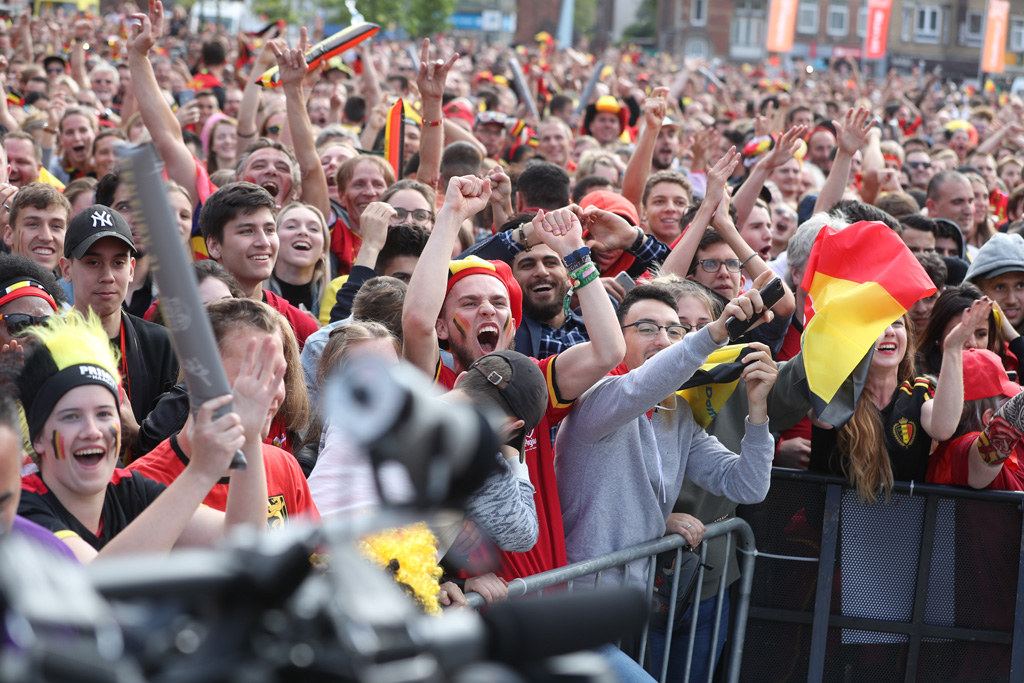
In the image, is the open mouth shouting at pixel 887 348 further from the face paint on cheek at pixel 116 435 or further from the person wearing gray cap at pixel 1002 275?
the face paint on cheek at pixel 116 435

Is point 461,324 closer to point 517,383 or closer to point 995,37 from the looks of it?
point 517,383

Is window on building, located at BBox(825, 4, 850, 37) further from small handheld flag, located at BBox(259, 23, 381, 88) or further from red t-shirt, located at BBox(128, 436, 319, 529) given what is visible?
red t-shirt, located at BBox(128, 436, 319, 529)

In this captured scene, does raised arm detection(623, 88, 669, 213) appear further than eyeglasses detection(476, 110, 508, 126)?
No

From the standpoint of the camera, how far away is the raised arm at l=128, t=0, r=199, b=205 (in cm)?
553

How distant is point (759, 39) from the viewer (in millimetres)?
69438

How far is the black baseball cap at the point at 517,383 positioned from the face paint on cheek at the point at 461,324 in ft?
2.33

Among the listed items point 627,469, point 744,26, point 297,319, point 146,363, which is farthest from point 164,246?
point 744,26

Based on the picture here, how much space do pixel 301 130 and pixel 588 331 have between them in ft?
9.91

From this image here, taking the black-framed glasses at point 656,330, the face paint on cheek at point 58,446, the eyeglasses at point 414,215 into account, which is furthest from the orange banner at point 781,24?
the face paint on cheek at point 58,446

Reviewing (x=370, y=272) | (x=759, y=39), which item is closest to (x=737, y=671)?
(x=370, y=272)

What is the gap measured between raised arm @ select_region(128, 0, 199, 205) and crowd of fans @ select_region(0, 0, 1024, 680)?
16 millimetres

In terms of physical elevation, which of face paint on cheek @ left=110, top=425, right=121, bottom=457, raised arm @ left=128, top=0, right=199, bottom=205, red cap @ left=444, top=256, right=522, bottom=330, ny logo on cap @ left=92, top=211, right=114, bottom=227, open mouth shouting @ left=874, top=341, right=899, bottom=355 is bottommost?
open mouth shouting @ left=874, top=341, right=899, bottom=355

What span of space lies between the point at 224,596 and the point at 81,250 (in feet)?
10.9

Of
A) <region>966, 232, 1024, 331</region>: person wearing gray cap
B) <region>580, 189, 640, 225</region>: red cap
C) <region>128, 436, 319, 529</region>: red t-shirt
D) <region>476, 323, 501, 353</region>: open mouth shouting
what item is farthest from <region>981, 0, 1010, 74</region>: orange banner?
<region>128, 436, 319, 529</region>: red t-shirt
